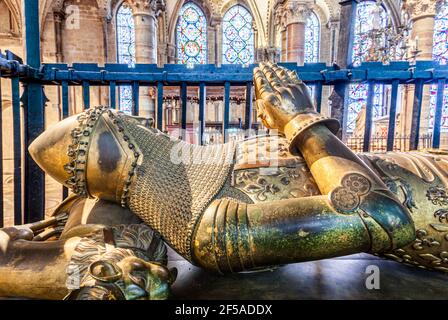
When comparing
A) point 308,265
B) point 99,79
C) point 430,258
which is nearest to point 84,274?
point 308,265

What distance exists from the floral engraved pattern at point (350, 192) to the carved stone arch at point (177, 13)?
15.4m

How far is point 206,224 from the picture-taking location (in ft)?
2.99

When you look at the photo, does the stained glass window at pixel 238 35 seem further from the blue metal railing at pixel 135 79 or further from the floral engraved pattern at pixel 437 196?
the floral engraved pattern at pixel 437 196

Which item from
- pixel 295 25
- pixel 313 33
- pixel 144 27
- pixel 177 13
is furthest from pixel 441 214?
pixel 313 33

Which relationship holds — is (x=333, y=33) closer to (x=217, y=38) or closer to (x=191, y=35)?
(x=217, y=38)

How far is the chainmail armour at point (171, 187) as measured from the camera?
970 mm

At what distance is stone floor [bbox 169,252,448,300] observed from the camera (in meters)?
1.03

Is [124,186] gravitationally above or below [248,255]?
above

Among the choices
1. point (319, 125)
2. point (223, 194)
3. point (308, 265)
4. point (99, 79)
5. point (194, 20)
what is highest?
point (194, 20)

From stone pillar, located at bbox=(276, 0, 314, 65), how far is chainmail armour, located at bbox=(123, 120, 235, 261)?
27.3ft

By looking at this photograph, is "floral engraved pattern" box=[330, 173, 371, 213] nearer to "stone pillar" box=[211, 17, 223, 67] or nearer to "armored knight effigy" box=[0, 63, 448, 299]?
A: "armored knight effigy" box=[0, 63, 448, 299]
